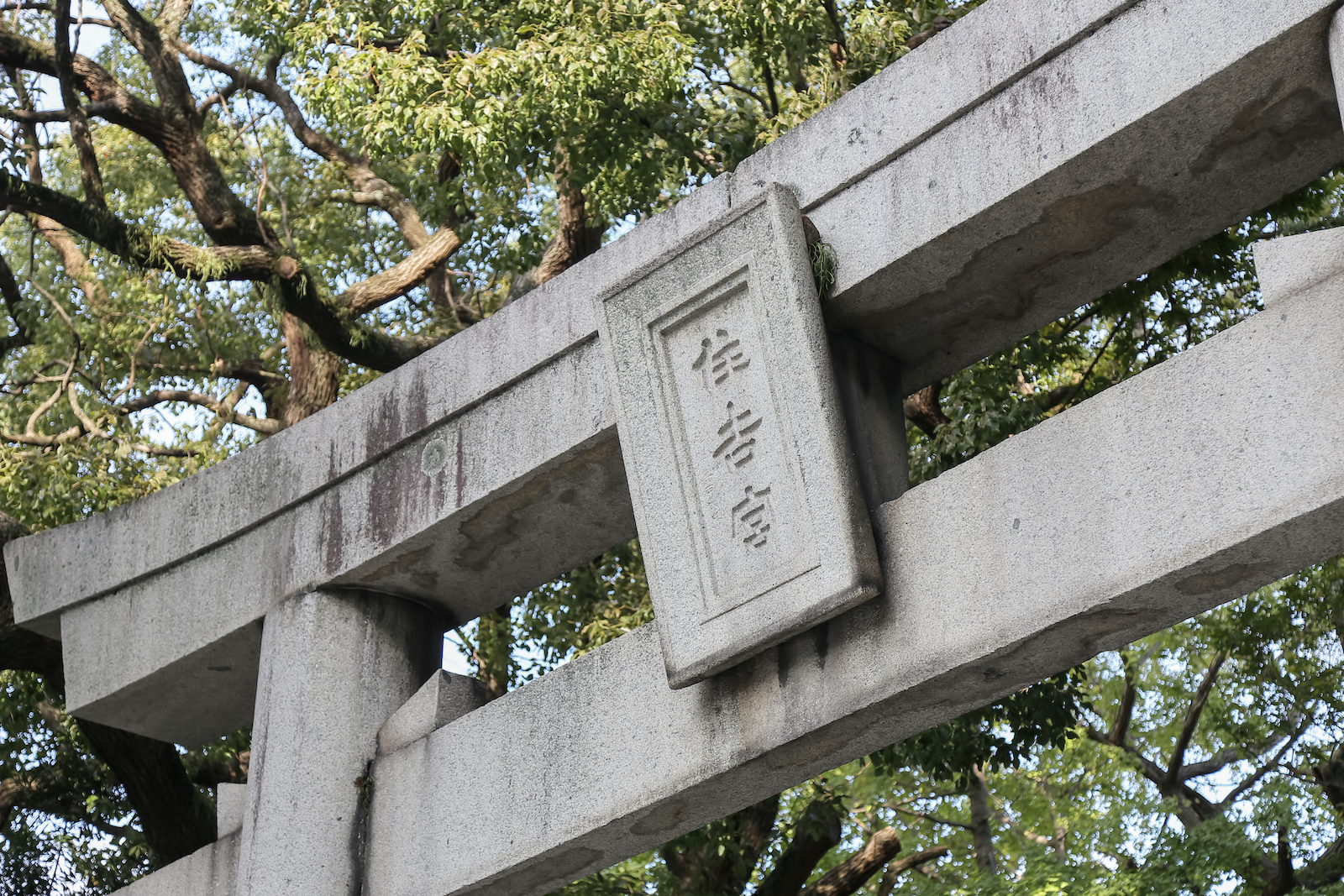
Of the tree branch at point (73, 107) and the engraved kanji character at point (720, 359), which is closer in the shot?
the engraved kanji character at point (720, 359)

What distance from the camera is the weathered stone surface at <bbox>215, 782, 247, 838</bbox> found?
492cm

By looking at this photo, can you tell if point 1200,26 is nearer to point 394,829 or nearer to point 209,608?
point 394,829

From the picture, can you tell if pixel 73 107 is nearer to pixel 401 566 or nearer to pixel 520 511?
pixel 401 566

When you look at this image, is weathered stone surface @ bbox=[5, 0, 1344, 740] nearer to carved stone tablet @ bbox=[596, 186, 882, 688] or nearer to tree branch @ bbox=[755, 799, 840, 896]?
carved stone tablet @ bbox=[596, 186, 882, 688]

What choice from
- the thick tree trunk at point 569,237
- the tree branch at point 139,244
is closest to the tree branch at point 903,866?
the thick tree trunk at point 569,237

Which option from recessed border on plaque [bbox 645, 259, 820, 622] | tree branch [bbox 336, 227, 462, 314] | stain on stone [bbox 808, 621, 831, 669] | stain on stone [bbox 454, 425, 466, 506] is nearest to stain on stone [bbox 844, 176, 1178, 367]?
recessed border on plaque [bbox 645, 259, 820, 622]

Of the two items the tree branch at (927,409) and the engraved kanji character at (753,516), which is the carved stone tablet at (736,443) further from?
the tree branch at (927,409)

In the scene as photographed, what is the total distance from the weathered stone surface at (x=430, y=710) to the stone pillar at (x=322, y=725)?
0.08 metres

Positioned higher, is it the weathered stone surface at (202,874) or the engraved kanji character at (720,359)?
the engraved kanji character at (720,359)

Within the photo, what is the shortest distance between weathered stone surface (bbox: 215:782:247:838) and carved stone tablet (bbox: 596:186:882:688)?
1.78 metres

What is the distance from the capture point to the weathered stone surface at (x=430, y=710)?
466 centimetres

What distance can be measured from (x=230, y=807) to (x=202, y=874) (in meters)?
0.23

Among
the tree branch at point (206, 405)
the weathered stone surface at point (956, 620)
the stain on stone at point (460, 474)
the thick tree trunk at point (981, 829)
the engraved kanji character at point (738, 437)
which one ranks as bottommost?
the weathered stone surface at point (956, 620)

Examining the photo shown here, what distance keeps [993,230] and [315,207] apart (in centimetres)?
772
